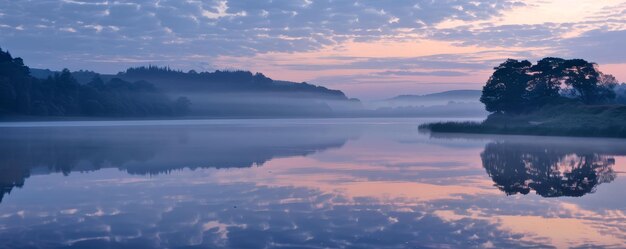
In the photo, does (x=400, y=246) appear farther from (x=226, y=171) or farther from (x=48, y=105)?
(x=48, y=105)

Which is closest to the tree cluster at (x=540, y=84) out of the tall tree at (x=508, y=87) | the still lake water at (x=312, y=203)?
the tall tree at (x=508, y=87)

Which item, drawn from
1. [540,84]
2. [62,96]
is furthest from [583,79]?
[62,96]


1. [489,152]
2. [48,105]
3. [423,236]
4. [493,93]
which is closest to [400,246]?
[423,236]

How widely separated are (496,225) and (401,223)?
1.78 meters

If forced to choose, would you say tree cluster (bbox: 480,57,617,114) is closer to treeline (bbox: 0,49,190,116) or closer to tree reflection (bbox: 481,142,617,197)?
tree reflection (bbox: 481,142,617,197)

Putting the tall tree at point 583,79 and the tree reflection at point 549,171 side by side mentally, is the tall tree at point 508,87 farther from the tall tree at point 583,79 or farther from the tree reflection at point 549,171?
the tree reflection at point 549,171

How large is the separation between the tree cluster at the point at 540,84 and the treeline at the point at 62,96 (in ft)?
282

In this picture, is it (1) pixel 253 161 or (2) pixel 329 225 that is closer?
(2) pixel 329 225

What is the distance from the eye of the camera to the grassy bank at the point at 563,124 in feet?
159

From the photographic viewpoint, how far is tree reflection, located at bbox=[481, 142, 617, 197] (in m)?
17.0

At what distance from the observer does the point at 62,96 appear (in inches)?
5069

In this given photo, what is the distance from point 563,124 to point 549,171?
121 ft

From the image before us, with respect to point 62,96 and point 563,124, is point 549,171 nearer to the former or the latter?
point 563,124

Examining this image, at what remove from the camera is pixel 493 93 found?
7362 centimetres
